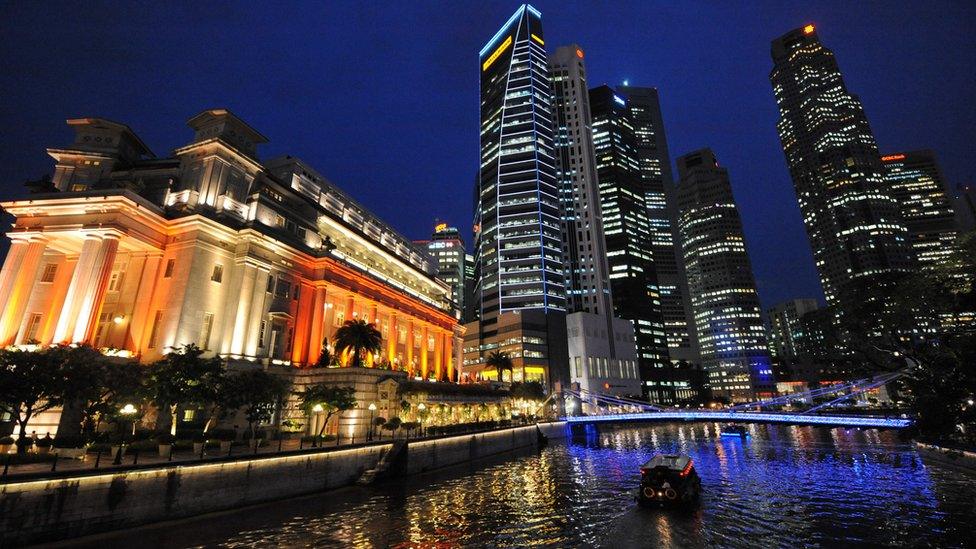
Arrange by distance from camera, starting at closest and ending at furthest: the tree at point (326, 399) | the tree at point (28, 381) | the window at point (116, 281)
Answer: the tree at point (28, 381) < the tree at point (326, 399) < the window at point (116, 281)

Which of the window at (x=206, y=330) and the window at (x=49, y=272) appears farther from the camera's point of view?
the window at (x=49, y=272)

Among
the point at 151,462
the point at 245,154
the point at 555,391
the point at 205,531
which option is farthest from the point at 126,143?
the point at 555,391

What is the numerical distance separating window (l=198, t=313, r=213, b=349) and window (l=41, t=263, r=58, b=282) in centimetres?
1736

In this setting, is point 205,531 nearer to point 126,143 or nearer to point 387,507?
point 387,507

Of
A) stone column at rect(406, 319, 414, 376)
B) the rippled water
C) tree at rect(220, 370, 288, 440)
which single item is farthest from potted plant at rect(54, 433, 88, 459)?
stone column at rect(406, 319, 414, 376)

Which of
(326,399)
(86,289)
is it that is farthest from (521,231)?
(86,289)

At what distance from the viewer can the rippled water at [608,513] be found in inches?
863

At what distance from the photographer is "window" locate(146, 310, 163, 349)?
45106 millimetres

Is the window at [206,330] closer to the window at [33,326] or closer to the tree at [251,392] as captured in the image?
the tree at [251,392]

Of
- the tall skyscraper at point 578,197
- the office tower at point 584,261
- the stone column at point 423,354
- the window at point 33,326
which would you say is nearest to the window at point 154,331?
the window at point 33,326

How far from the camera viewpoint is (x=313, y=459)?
32594 millimetres

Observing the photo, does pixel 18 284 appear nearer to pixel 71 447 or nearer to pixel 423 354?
pixel 71 447

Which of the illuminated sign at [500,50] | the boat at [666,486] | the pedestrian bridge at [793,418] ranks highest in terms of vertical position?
the illuminated sign at [500,50]

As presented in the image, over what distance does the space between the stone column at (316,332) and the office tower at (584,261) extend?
10636 centimetres
